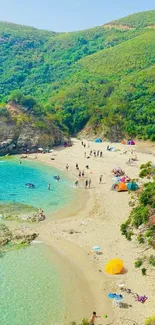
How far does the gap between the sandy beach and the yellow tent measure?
38 centimetres

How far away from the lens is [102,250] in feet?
100

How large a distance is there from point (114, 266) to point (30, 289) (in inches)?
245

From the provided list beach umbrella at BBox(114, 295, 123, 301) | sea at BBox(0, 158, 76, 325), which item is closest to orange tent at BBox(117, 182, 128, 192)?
sea at BBox(0, 158, 76, 325)

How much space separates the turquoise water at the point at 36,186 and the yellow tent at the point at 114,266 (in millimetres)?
13733

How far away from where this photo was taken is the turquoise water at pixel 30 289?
22.3 metres

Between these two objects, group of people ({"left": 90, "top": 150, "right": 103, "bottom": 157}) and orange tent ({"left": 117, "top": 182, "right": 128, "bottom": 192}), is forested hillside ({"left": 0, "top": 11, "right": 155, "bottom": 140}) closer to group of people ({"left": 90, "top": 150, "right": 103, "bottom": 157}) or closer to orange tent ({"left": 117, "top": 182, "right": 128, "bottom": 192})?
group of people ({"left": 90, "top": 150, "right": 103, "bottom": 157})

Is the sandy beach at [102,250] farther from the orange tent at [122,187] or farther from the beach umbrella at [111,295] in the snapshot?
the orange tent at [122,187]

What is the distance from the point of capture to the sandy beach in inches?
912

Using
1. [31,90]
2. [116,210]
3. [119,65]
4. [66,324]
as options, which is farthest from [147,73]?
[66,324]

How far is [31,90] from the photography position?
114812mm

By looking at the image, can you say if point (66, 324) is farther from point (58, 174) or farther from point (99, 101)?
point (99, 101)

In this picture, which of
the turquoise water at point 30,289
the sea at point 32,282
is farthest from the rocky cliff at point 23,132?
the turquoise water at point 30,289

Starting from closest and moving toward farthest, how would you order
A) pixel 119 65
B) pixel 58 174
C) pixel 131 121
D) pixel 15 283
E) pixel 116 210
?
pixel 15 283
pixel 116 210
pixel 58 174
pixel 131 121
pixel 119 65

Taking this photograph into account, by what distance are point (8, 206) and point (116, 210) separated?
38.3ft
